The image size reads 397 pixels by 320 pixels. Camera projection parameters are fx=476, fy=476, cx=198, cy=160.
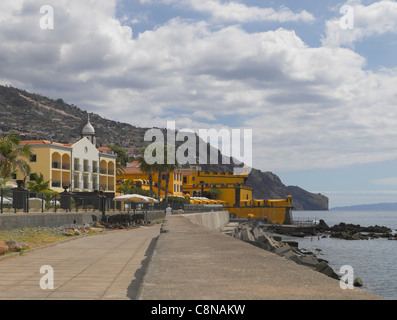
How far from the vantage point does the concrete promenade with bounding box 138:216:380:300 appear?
141 inches

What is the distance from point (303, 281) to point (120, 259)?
874 cm

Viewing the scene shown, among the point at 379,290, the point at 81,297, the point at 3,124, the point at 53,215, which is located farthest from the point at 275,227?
the point at 3,124

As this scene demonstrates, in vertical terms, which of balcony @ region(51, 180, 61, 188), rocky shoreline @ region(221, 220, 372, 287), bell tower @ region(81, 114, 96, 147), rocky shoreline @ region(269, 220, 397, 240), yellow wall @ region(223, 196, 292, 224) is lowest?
rocky shoreline @ region(269, 220, 397, 240)

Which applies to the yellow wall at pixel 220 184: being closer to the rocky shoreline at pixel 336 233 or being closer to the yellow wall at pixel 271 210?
the yellow wall at pixel 271 210

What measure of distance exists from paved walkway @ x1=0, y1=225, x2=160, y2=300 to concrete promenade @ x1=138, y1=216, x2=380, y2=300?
2.19 meters

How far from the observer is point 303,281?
13.6 ft

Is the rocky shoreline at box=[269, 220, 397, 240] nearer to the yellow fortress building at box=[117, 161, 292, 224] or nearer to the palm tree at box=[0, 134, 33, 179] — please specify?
the yellow fortress building at box=[117, 161, 292, 224]

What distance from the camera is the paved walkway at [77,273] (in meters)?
7.41

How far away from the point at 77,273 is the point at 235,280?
20.4 ft

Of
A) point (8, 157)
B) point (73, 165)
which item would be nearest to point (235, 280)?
point (8, 157)

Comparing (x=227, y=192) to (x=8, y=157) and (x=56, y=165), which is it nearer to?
(x=56, y=165)

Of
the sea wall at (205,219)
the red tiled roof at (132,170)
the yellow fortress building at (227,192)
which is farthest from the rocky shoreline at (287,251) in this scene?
the red tiled roof at (132,170)

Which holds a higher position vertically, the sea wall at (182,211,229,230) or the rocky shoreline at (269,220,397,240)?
the sea wall at (182,211,229,230)

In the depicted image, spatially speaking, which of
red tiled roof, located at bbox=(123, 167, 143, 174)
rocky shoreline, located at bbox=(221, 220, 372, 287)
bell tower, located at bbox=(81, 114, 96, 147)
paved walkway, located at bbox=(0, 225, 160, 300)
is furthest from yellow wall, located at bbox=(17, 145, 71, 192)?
paved walkway, located at bbox=(0, 225, 160, 300)
